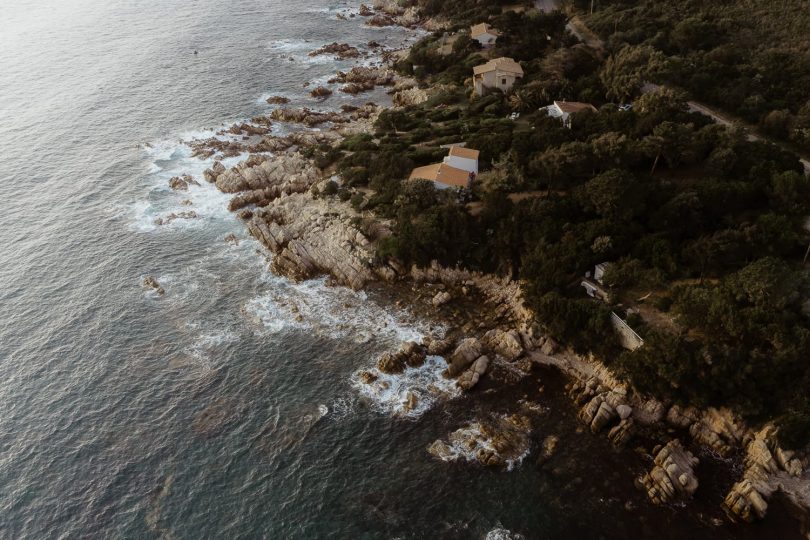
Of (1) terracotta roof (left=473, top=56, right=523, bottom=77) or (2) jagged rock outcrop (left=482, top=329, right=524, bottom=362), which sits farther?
(1) terracotta roof (left=473, top=56, right=523, bottom=77)

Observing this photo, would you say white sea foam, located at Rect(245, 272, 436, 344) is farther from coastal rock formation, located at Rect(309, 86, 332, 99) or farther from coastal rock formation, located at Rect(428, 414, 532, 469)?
coastal rock formation, located at Rect(309, 86, 332, 99)

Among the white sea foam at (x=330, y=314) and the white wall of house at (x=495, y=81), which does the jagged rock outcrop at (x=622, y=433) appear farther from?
the white wall of house at (x=495, y=81)

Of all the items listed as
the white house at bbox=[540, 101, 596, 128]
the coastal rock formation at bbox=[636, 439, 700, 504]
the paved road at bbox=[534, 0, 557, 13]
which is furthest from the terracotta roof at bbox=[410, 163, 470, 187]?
the paved road at bbox=[534, 0, 557, 13]

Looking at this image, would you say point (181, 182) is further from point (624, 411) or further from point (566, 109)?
point (624, 411)

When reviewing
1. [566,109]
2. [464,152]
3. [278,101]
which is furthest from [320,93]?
[566,109]

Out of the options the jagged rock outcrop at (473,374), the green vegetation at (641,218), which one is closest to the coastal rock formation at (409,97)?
the green vegetation at (641,218)

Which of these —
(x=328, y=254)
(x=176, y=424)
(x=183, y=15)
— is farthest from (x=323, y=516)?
(x=183, y=15)

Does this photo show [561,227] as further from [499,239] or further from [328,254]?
[328,254]
